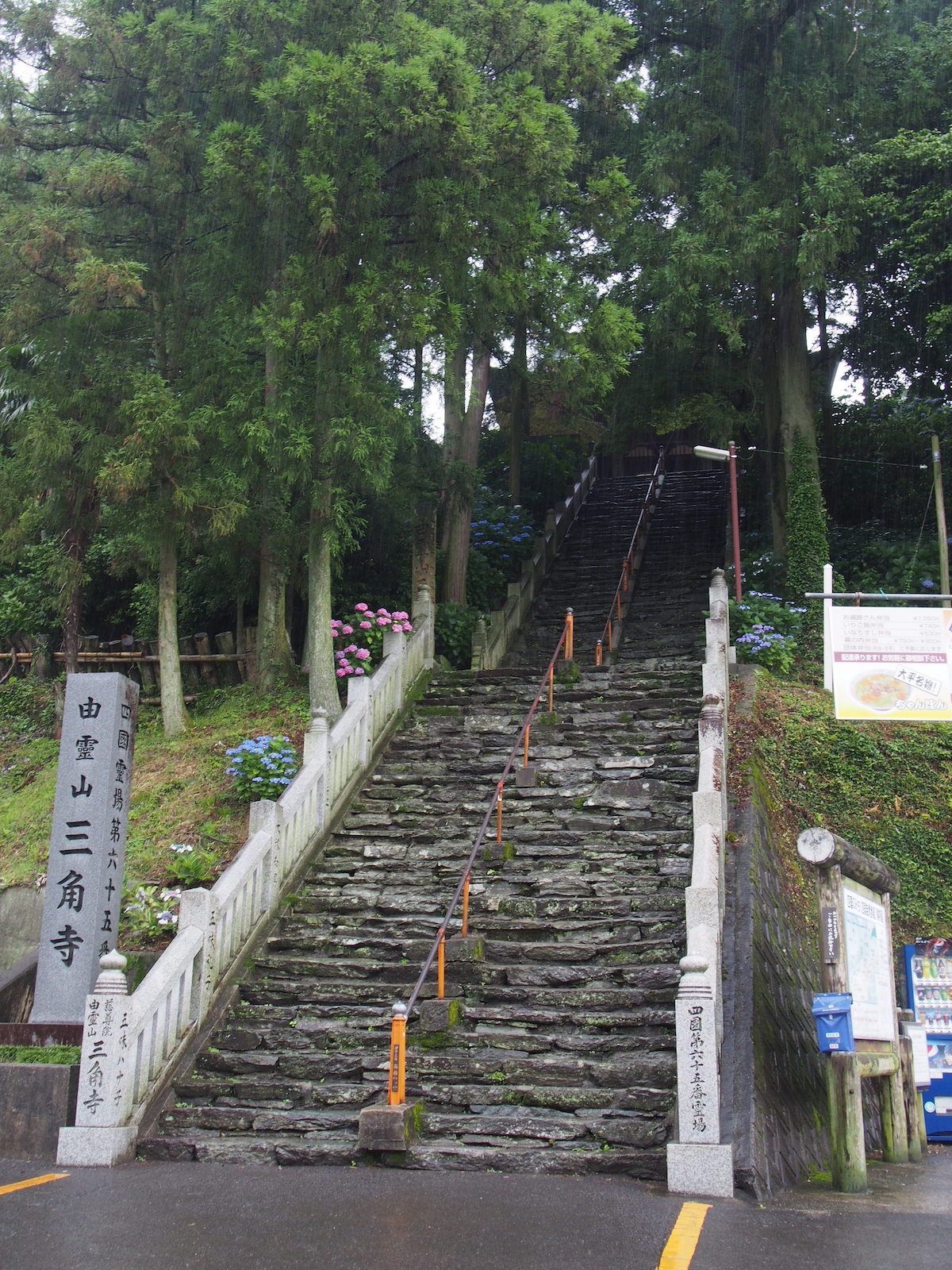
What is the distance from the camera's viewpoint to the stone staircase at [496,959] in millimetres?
8188

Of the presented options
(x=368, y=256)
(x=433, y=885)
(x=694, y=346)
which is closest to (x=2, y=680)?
(x=368, y=256)

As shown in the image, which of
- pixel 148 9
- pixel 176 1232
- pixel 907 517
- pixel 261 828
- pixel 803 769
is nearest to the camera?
pixel 176 1232

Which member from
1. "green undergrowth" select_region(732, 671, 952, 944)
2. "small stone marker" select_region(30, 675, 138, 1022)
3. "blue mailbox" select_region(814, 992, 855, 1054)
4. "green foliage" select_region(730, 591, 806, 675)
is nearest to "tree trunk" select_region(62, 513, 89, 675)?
"small stone marker" select_region(30, 675, 138, 1022)

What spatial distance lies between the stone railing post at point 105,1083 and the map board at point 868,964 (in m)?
5.19

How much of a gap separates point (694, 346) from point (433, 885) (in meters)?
13.1

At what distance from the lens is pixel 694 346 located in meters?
21.2

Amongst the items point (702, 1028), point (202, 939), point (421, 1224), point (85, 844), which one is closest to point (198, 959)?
point (202, 939)

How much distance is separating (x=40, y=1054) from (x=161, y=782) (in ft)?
18.0

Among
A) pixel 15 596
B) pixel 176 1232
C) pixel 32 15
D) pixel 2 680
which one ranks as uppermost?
pixel 32 15

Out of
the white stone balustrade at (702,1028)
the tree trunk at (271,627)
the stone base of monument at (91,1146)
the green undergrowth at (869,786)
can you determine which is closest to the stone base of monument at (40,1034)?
the stone base of monument at (91,1146)

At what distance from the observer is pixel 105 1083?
8156mm

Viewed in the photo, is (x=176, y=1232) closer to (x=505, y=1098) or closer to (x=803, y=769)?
(x=505, y=1098)

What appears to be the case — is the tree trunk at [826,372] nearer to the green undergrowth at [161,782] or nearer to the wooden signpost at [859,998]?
the green undergrowth at [161,782]

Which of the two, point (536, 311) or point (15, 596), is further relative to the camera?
point (15, 596)
